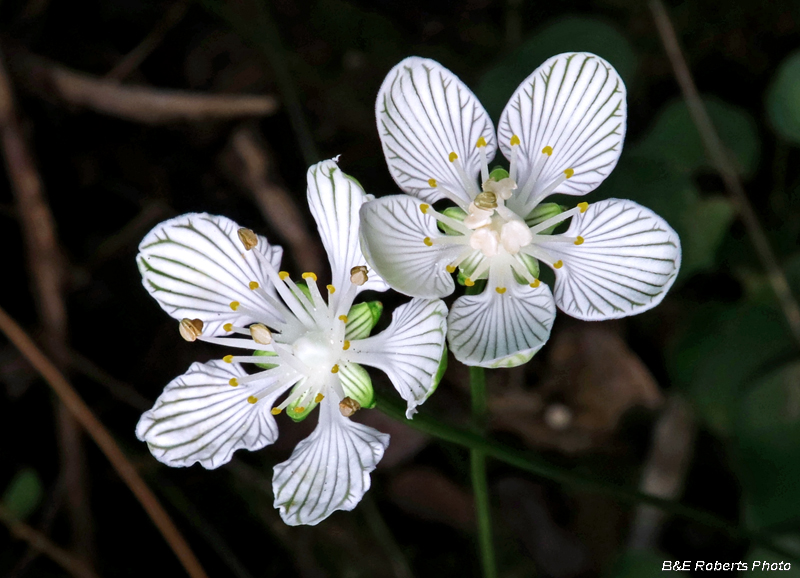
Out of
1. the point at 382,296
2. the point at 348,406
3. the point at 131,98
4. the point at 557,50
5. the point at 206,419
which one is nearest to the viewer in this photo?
the point at 348,406

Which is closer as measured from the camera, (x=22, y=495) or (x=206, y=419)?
(x=206, y=419)

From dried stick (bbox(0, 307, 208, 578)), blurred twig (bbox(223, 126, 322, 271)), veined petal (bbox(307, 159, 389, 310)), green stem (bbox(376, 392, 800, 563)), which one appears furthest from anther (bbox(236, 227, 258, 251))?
dried stick (bbox(0, 307, 208, 578))

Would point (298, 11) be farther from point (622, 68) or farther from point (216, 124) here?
point (622, 68)

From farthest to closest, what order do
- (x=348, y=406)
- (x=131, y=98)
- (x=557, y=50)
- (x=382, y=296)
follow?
(x=131, y=98), (x=382, y=296), (x=557, y=50), (x=348, y=406)

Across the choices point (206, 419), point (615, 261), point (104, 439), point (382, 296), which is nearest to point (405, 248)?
point (615, 261)

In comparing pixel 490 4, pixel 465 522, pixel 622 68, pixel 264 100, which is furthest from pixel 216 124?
pixel 465 522

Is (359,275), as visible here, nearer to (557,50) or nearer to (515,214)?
(515,214)

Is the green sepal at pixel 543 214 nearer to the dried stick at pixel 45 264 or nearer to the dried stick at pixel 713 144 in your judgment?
the dried stick at pixel 713 144
